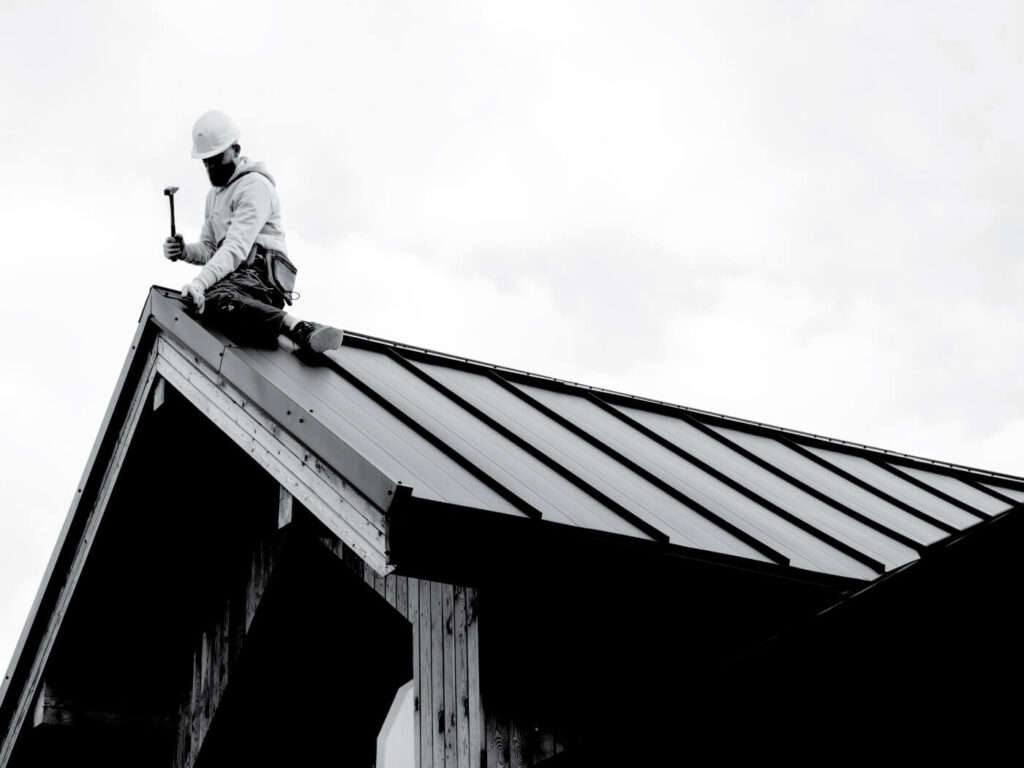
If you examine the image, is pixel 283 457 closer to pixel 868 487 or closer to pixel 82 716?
pixel 82 716

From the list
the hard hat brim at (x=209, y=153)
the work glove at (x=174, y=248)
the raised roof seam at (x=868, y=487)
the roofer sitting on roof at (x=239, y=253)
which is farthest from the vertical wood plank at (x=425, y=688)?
the hard hat brim at (x=209, y=153)

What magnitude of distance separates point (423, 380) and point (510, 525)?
2.88 m

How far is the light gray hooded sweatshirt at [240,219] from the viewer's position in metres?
8.84

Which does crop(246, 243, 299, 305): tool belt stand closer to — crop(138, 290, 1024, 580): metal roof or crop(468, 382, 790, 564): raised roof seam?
crop(138, 290, 1024, 580): metal roof

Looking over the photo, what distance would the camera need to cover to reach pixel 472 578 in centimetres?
603

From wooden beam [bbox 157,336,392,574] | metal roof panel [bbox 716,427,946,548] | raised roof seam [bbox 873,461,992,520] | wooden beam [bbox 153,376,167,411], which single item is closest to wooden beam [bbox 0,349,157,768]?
wooden beam [bbox 153,376,167,411]

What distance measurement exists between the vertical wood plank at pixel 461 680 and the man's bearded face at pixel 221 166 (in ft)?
12.7

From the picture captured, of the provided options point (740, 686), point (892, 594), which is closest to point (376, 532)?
point (740, 686)

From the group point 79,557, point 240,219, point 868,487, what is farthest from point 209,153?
point 868,487

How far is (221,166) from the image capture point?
31.0 ft

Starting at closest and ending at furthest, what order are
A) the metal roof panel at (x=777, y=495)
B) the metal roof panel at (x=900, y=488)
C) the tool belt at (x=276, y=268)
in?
the metal roof panel at (x=777, y=495) < the tool belt at (x=276, y=268) < the metal roof panel at (x=900, y=488)

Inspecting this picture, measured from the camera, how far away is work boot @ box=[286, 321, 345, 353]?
803cm

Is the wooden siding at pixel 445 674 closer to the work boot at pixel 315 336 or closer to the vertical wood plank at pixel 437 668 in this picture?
the vertical wood plank at pixel 437 668

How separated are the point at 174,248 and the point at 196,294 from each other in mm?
1465
